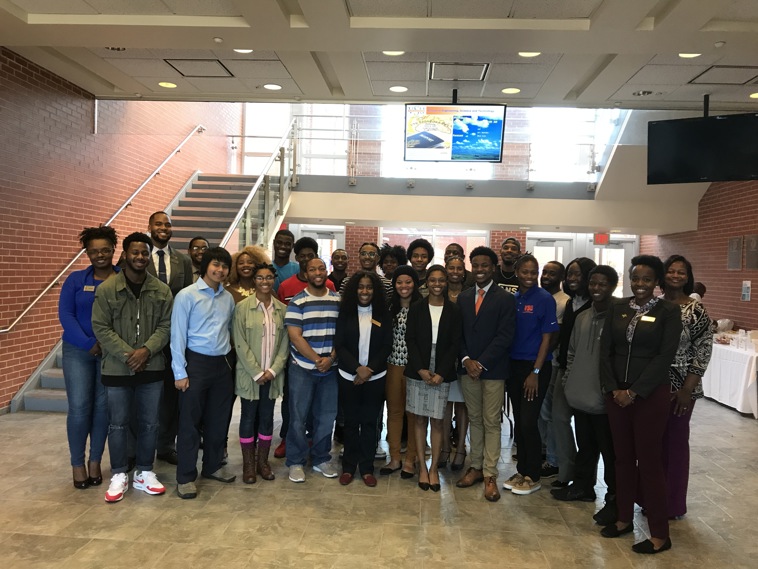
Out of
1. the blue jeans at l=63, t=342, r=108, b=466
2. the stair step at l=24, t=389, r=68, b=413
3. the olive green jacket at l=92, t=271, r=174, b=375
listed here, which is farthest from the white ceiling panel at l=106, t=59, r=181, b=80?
the stair step at l=24, t=389, r=68, b=413

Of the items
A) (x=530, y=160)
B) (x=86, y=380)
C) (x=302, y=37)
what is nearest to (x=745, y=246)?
(x=530, y=160)

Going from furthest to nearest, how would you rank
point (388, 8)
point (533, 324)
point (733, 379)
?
point (733, 379), point (388, 8), point (533, 324)

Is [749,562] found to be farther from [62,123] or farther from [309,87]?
[62,123]

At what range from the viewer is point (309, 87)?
6.71 metres

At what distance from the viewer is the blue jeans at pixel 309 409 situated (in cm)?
436

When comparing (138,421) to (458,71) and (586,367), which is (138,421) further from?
(458,71)

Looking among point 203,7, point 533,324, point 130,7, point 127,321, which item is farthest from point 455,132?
point 127,321

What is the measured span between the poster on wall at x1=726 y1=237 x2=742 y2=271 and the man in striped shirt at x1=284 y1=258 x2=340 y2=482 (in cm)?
777

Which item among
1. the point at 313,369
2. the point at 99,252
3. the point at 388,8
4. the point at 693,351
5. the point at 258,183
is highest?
the point at 388,8

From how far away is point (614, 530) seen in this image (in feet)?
11.9

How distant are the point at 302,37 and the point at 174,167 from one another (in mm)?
6148

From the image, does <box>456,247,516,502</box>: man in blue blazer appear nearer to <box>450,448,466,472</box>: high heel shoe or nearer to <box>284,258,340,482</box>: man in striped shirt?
<box>450,448,466,472</box>: high heel shoe

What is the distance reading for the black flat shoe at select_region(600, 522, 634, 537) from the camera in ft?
11.8

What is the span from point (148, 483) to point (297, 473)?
1.09 metres
